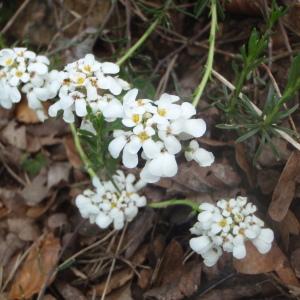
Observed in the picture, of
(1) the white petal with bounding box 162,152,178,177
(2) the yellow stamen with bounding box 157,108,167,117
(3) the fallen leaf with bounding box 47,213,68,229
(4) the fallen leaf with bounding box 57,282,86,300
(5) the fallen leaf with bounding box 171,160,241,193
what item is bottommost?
(4) the fallen leaf with bounding box 57,282,86,300

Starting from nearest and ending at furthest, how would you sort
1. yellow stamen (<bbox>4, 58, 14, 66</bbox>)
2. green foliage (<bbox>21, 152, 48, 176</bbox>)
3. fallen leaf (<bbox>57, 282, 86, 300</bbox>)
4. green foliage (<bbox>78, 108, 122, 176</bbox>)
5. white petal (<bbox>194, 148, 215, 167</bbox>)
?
1. white petal (<bbox>194, 148, 215, 167</bbox>)
2. green foliage (<bbox>78, 108, 122, 176</bbox>)
3. yellow stamen (<bbox>4, 58, 14, 66</bbox>)
4. fallen leaf (<bbox>57, 282, 86, 300</bbox>)
5. green foliage (<bbox>21, 152, 48, 176</bbox>)

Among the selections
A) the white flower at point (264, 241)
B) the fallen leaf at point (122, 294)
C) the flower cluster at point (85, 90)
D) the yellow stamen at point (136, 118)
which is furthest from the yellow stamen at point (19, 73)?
the white flower at point (264, 241)

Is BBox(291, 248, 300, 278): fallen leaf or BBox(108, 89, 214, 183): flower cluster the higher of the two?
BBox(108, 89, 214, 183): flower cluster

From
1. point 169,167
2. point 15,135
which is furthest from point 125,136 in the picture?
point 15,135

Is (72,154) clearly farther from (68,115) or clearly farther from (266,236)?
(266,236)

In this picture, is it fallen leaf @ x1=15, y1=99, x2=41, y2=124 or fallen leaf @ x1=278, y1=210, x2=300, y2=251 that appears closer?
fallen leaf @ x1=278, y1=210, x2=300, y2=251

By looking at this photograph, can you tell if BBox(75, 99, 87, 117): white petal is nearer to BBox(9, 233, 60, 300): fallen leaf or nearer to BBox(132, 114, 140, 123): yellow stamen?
BBox(132, 114, 140, 123): yellow stamen

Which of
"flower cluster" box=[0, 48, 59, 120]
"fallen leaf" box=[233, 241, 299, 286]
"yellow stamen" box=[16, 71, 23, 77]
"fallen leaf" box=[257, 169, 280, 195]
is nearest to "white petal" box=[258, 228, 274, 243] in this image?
"fallen leaf" box=[233, 241, 299, 286]
